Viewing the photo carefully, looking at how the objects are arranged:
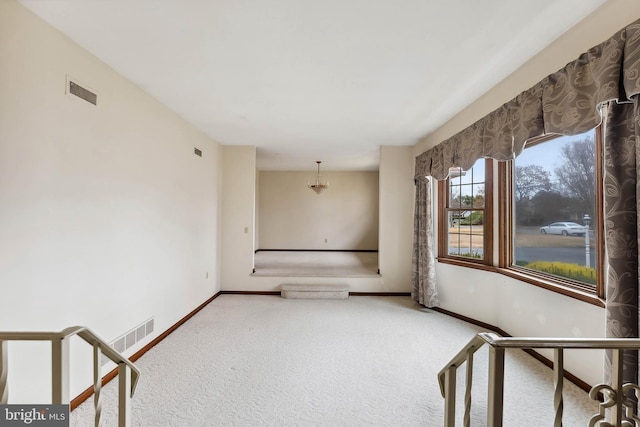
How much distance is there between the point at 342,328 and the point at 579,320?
2.21m

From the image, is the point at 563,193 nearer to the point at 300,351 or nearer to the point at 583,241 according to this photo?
the point at 583,241

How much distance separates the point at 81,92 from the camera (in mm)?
1985

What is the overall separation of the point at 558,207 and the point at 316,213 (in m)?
6.45

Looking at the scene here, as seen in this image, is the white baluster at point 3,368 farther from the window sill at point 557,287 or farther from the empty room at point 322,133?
the window sill at point 557,287

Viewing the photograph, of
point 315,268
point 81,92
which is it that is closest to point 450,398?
point 81,92

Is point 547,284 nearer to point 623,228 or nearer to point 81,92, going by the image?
point 623,228

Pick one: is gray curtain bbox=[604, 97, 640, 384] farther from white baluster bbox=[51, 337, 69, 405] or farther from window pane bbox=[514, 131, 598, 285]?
white baluster bbox=[51, 337, 69, 405]

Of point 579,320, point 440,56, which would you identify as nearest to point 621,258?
point 579,320

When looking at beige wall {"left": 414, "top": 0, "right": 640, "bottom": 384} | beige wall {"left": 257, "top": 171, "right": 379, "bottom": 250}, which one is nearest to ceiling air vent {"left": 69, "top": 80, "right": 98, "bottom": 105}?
beige wall {"left": 414, "top": 0, "right": 640, "bottom": 384}

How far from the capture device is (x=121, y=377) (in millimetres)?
1218

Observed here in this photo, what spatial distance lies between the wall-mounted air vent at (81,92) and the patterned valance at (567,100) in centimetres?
336

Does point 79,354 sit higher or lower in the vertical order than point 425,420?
higher

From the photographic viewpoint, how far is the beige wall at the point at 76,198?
156 centimetres

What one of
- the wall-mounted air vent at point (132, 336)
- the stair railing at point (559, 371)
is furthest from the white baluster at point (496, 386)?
the wall-mounted air vent at point (132, 336)
